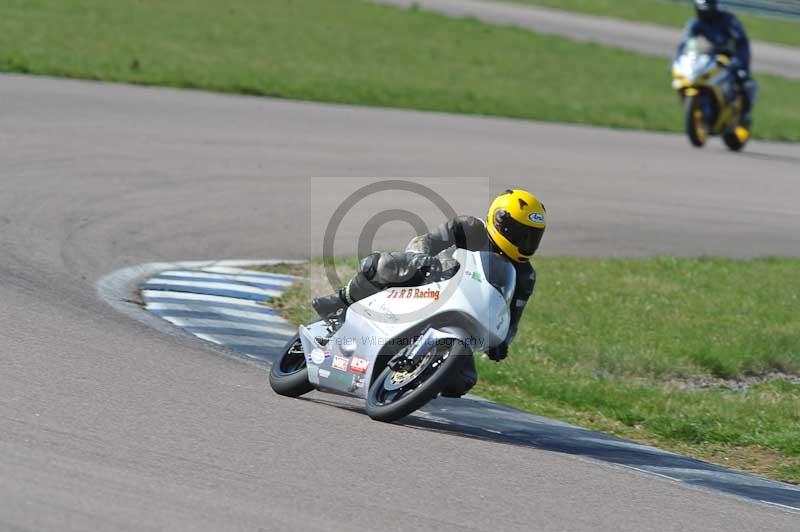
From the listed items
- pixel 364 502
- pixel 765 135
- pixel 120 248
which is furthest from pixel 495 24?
pixel 364 502

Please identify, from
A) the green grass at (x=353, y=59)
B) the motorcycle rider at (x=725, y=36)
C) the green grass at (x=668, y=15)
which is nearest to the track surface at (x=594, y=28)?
the green grass at (x=668, y=15)

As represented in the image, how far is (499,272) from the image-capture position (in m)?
7.04

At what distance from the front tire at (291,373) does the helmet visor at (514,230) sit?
4.71 feet

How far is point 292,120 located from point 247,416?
11.2 meters

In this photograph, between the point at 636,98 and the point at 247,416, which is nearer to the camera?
the point at 247,416

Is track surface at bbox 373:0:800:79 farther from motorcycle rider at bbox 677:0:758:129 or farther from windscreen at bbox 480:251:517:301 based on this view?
windscreen at bbox 480:251:517:301

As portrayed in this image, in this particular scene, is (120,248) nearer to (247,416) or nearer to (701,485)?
(247,416)

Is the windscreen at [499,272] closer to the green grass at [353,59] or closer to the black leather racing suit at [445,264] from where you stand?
the black leather racing suit at [445,264]

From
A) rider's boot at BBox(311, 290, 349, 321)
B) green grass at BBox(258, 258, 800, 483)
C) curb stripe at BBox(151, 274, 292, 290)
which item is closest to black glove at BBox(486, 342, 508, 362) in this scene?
rider's boot at BBox(311, 290, 349, 321)

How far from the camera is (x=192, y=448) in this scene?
577cm

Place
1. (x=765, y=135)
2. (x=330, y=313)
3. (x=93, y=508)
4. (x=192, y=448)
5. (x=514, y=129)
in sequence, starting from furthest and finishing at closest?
(x=765, y=135), (x=514, y=129), (x=330, y=313), (x=192, y=448), (x=93, y=508)

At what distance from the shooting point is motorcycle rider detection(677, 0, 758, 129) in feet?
65.9

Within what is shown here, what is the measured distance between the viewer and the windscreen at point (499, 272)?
701 centimetres

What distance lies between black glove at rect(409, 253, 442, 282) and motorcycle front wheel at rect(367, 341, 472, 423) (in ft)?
1.64
